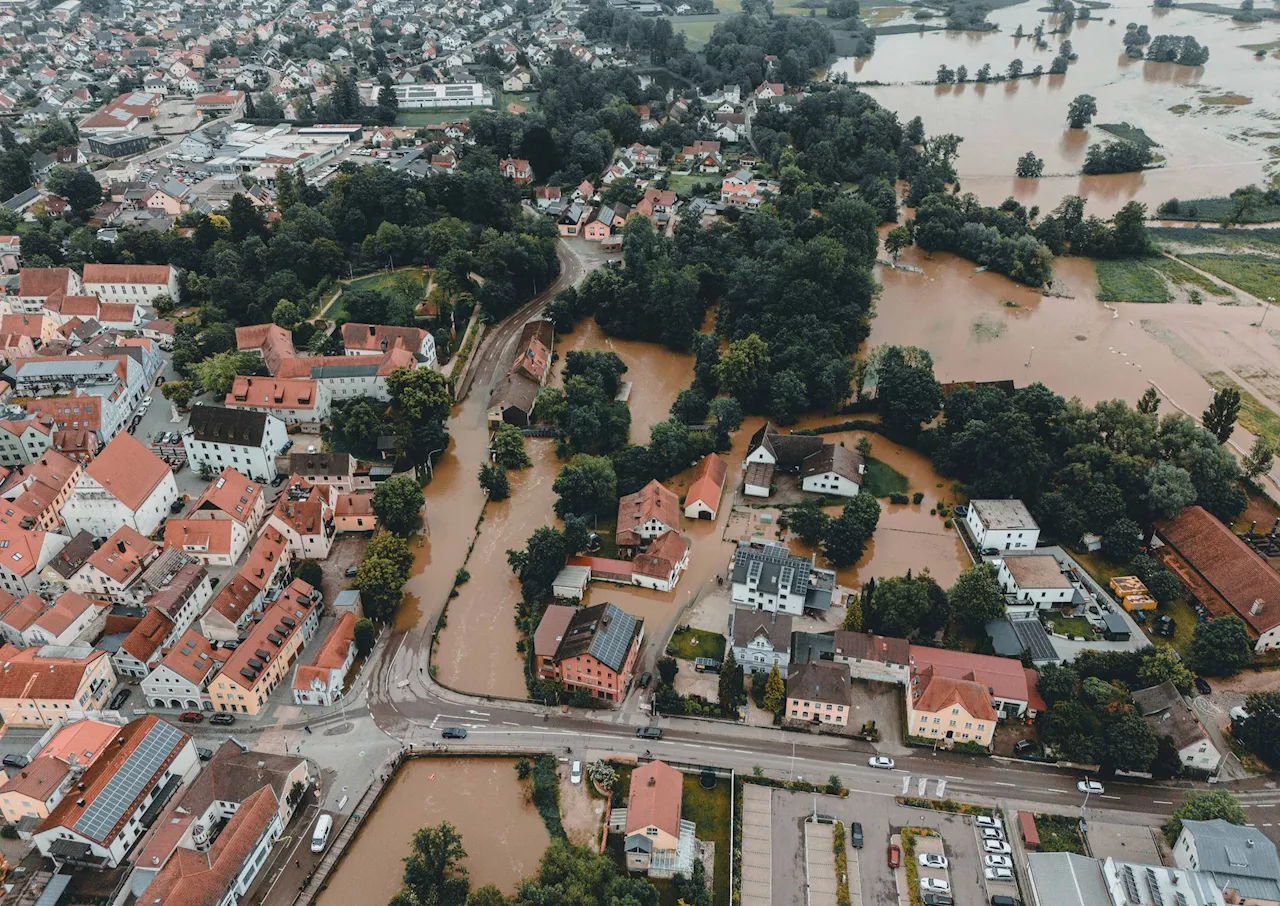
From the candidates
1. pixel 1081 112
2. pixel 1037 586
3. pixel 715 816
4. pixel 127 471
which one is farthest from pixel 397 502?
pixel 1081 112

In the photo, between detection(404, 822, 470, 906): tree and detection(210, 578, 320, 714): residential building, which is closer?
detection(404, 822, 470, 906): tree

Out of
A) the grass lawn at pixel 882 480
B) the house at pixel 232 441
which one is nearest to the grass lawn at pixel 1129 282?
the grass lawn at pixel 882 480

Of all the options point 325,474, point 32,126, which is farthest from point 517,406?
point 32,126

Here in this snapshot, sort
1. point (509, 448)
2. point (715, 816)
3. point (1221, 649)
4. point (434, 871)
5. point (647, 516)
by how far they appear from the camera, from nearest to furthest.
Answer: point (434, 871), point (715, 816), point (1221, 649), point (647, 516), point (509, 448)

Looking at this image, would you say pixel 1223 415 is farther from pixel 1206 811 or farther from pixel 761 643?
pixel 761 643

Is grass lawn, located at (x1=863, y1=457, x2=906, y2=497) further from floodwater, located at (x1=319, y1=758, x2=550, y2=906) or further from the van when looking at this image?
the van

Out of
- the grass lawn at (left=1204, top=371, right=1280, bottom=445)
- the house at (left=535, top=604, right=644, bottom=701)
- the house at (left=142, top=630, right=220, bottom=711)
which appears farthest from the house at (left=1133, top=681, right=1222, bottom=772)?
the house at (left=142, top=630, right=220, bottom=711)
